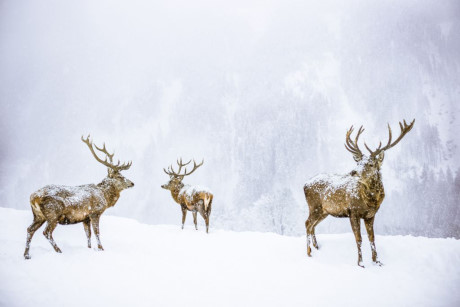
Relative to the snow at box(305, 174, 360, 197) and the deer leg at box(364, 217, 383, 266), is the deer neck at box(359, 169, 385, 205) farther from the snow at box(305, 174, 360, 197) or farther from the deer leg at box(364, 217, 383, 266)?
the deer leg at box(364, 217, 383, 266)

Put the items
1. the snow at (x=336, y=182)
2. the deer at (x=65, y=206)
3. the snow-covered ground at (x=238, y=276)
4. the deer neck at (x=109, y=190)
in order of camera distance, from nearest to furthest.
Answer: the snow-covered ground at (x=238, y=276)
the snow at (x=336, y=182)
the deer at (x=65, y=206)
the deer neck at (x=109, y=190)

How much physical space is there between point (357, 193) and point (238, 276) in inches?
115

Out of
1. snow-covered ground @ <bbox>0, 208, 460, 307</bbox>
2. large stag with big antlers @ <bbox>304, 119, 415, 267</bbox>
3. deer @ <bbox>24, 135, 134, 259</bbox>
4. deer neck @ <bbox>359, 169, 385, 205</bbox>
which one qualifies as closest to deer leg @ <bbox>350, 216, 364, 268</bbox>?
large stag with big antlers @ <bbox>304, 119, 415, 267</bbox>

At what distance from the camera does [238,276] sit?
16.1 feet

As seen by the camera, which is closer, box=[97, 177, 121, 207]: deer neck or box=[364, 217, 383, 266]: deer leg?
box=[364, 217, 383, 266]: deer leg

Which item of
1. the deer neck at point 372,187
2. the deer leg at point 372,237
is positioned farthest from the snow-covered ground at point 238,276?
the deer neck at point 372,187

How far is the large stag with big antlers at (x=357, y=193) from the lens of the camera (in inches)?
200

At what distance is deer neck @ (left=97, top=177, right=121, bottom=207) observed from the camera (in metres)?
7.27

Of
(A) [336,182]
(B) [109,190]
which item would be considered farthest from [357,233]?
(B) [109,190]

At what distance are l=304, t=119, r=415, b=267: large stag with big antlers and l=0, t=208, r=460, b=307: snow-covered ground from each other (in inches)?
23.0

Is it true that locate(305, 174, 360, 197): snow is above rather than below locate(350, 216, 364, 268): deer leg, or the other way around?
above

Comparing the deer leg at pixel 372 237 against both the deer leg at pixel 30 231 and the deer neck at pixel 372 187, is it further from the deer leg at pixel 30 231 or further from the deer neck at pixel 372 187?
the deer leg at pixel 30 231

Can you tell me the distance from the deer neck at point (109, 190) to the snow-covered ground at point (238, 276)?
1333 mm

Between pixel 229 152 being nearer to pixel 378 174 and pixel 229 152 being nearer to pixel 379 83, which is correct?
pixel 379 83
